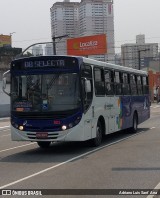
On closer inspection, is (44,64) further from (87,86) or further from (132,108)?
(132,108)

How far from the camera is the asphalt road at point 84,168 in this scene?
855cm

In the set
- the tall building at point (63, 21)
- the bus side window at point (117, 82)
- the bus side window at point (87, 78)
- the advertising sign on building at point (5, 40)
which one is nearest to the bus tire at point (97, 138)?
the bus side window at point (87, 78)

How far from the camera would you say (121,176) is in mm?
9508

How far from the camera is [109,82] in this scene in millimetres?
16859

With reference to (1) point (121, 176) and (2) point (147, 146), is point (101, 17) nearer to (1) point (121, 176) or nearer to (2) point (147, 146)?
(2) point (147, 146)

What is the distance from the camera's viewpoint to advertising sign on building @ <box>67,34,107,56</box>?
63.3 meters

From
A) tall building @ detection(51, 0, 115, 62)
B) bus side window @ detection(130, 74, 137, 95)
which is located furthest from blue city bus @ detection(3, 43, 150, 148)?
tall building @ detection(51, 0, 115, 62)

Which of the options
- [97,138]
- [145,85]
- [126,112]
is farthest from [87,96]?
[145,85]

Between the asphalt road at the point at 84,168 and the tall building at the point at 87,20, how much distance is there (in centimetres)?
5237

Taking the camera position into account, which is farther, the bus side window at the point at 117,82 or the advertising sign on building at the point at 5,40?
the advertising sign on building at the point at 5,40

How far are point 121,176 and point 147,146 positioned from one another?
553 centimetres

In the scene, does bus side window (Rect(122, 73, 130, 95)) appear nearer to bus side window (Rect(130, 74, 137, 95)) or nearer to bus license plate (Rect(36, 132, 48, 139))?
bus side window (Rect(130, 74, 137, 95))

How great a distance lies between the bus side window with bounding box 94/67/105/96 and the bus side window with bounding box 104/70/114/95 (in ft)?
1.45

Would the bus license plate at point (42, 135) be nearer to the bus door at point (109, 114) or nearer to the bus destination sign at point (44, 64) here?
the bus destination sign at point (44, 64)
